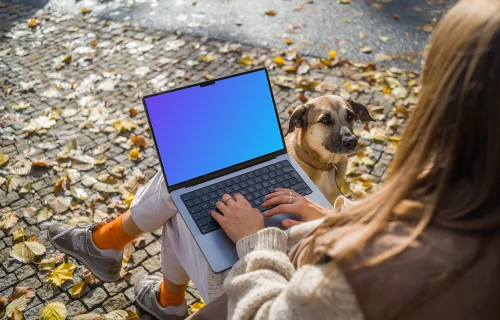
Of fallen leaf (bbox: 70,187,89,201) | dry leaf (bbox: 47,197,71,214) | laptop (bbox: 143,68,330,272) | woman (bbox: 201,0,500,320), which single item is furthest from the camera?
fallen leaf (bbox: 70,187,89,201)

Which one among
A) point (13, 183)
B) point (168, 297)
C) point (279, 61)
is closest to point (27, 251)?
point (13, 183)

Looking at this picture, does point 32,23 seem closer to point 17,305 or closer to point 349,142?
point 17,305

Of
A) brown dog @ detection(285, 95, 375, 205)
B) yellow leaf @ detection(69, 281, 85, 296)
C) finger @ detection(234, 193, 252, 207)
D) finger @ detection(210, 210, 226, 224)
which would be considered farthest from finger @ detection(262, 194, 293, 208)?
yellow leaf @ detection(69, 281, 85, 296)

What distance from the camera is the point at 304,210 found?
2.20 metres

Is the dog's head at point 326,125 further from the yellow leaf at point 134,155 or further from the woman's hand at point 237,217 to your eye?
the yellow leaf at point 134,155

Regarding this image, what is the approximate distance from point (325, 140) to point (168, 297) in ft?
5.13

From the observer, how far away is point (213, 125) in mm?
2561

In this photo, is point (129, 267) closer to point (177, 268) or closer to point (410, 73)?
point (177, 268)

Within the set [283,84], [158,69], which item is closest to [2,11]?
[158,69]

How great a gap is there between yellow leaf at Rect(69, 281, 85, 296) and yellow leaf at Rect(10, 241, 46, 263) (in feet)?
1.47

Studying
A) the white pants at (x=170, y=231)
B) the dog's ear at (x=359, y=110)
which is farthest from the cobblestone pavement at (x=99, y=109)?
the dog's ear at (x=359, y=110)

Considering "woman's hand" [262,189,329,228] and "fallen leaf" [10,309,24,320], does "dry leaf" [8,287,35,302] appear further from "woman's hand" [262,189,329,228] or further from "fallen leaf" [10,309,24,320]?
"woman's hand" [262,189,329,228]

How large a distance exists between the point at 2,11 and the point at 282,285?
7.49 m

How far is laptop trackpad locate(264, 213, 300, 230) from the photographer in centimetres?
225
